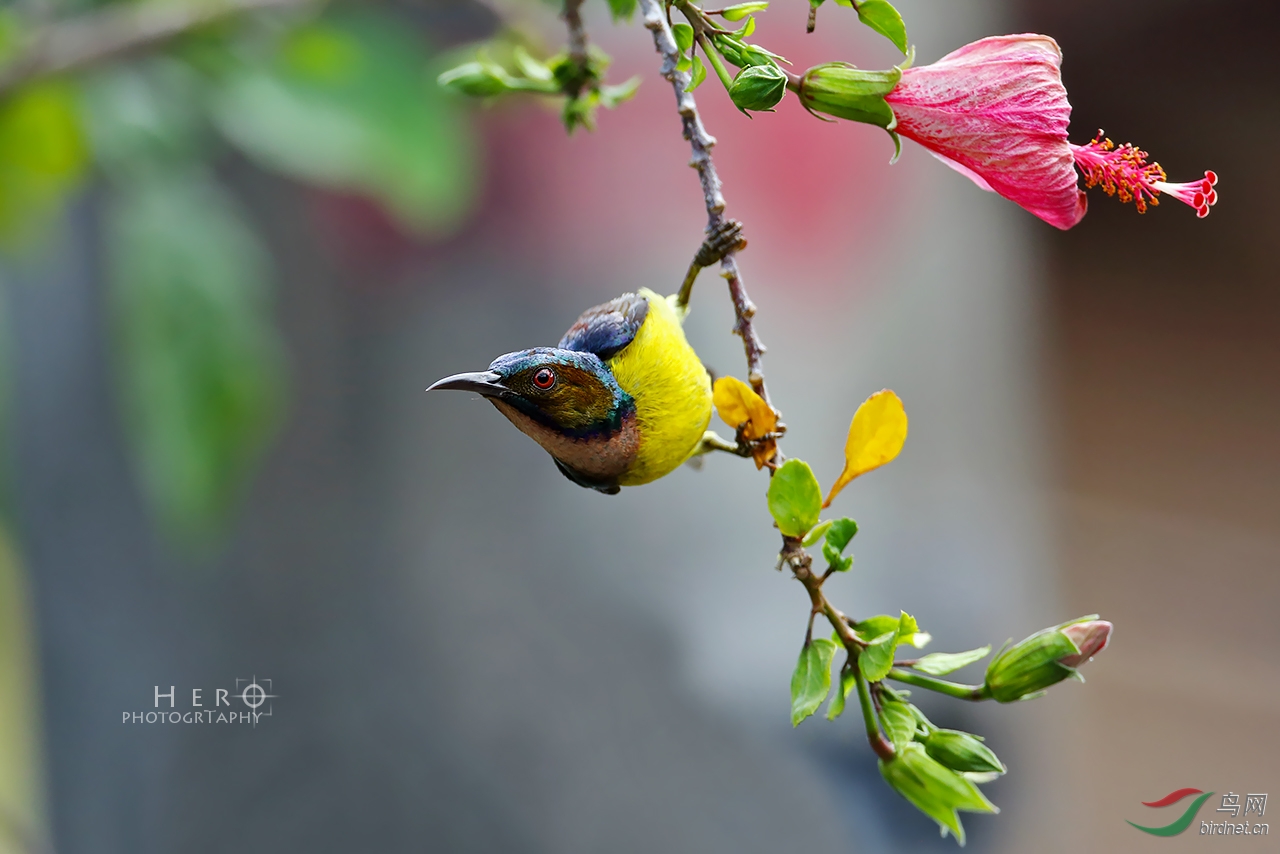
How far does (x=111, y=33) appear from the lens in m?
0.87

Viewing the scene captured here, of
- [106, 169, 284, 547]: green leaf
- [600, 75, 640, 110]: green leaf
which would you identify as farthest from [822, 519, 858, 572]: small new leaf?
[106, 169, 284, 547]: green leaf

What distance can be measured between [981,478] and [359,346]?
4.21 ft

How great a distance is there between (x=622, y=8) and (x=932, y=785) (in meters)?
0.39

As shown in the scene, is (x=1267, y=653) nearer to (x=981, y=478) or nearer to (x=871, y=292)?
(x=981, y=478)

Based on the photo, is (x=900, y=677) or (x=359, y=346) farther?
(x=359, y=346)

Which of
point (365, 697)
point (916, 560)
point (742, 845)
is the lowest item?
point (742, 845)

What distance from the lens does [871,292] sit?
1707 millimetres

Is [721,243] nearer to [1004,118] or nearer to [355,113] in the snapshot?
[1004,118]

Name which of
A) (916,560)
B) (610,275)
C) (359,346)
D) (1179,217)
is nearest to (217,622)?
(359,346)

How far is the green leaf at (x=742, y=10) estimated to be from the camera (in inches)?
12.4

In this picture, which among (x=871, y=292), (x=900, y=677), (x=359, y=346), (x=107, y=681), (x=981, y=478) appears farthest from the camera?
(x=981, y=478)

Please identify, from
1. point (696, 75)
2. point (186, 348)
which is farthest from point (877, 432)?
point (186, 348)

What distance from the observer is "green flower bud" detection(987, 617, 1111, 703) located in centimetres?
33

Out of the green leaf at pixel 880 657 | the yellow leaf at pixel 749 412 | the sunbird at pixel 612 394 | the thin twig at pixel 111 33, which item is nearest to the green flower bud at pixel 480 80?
the sunbird at pixel 612 394
